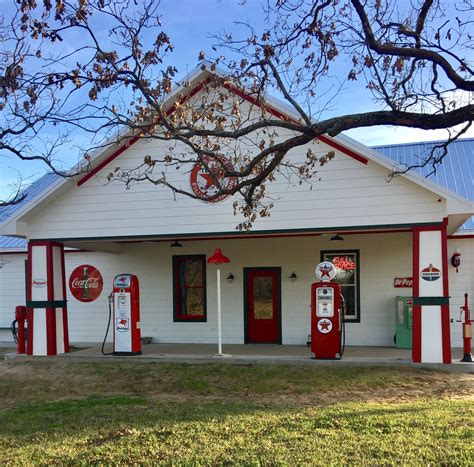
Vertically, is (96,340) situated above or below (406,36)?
below

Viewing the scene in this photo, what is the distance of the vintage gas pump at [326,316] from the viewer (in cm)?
1210

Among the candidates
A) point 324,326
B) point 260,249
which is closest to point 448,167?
point 260,249

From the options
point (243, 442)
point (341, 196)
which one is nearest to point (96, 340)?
point (341, 196)

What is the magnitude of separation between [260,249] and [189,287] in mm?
2403

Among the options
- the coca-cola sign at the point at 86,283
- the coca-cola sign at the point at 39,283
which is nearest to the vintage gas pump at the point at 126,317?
the coca-cola sign at the point at 39,283

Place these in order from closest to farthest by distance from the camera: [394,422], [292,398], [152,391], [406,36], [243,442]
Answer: [243,442], [394,422], [406,36], [292,398], [152,391]

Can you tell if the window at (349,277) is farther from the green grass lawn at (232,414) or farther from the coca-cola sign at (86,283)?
the coca-cola sign at (86,283)

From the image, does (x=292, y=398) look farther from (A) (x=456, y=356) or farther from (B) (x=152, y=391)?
(A) (x=456, y=356)

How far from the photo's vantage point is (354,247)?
15.5m

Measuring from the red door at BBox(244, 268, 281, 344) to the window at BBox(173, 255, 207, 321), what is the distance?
1.36m

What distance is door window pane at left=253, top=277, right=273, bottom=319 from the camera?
16000mm

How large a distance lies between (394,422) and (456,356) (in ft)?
20.7

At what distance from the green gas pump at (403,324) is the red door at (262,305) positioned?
3152 mm

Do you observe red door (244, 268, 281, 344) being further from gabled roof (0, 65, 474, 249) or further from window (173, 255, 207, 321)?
gabled roof (0, 65, 474, 249)
